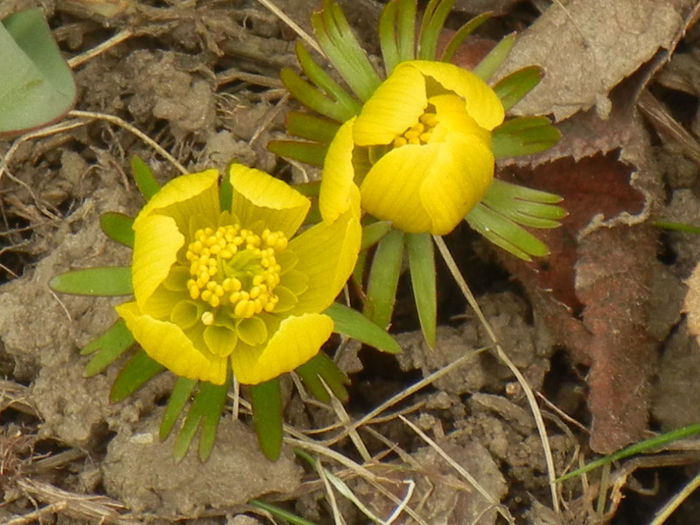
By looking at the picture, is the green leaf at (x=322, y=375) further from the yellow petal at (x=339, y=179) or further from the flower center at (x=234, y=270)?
the yellow petal at (x=339, y=179)

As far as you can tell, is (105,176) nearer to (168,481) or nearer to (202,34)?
(202,34)

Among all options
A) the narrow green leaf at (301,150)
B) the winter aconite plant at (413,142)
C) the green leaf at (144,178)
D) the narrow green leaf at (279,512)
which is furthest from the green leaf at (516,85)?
the narrow green leaf at (279,512)

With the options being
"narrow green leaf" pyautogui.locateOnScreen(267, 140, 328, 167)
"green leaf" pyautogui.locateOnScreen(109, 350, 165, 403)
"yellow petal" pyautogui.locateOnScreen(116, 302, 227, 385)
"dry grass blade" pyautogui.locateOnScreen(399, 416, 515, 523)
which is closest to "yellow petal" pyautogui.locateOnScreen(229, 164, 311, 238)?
"narrow green leaf" pyautogui.locateOnScreen(267, 140, 328, 167)

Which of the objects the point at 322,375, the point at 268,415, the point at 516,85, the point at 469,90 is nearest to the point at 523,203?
the point at 516,85

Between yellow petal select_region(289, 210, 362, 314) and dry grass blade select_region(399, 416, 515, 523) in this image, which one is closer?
yellow petal select_region(289, 210, 362, 314)

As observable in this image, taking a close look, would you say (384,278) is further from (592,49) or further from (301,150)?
(592,49)

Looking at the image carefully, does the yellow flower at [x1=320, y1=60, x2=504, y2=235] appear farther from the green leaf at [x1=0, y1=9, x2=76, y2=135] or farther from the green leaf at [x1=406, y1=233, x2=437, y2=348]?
the green leaf at [x1=0, y1=9, x2=76, y2=135]
